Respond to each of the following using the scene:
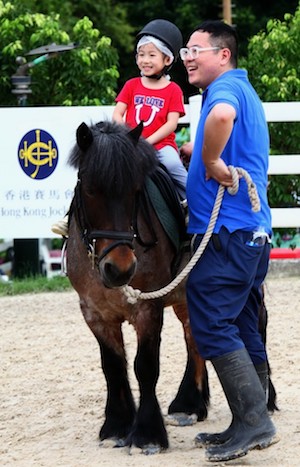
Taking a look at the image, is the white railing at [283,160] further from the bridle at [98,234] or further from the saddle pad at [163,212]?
the bridle at [98,234]

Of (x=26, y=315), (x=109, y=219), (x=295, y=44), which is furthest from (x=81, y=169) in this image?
(x=295, y=44)

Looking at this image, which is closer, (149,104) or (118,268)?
(118,268)

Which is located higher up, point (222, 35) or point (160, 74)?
point (222, 35)

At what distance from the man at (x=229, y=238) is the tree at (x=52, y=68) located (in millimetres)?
7511

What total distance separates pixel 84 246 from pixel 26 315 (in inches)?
172

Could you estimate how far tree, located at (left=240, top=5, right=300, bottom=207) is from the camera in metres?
12.0

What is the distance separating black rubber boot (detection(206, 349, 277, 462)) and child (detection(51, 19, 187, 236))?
1193 millimetres

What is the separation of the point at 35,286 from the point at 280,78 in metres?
Result: 3.49

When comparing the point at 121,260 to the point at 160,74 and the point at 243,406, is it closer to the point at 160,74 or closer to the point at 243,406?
the point at 243,406

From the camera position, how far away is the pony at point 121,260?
5.29m

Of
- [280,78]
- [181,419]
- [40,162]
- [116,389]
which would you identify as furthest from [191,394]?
[280,78]

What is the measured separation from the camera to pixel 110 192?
5.30 metres

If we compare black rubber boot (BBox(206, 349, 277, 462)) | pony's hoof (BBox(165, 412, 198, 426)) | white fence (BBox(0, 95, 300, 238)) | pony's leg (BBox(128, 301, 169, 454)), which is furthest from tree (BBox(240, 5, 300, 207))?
black rubber boot (BBox(206, 349, 277, 462))

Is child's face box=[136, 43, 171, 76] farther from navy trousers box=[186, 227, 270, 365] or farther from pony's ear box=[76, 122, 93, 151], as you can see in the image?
navy trousers box=[186, 227, 270, 365]
